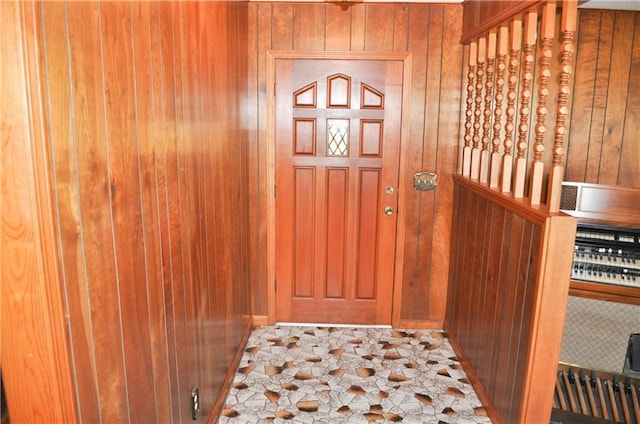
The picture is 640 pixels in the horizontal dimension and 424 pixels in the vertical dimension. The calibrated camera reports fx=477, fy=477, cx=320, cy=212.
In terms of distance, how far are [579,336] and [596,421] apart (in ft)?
1.61

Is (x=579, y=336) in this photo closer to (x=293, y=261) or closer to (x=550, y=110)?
(x=550, y=110)

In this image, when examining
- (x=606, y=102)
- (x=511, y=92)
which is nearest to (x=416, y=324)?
(x=511, y=92)

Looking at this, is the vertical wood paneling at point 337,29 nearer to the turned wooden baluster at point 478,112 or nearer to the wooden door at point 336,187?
the wooden door at point 336,187

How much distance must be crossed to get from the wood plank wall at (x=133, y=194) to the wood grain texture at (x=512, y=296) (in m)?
1.49

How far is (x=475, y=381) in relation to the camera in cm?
290

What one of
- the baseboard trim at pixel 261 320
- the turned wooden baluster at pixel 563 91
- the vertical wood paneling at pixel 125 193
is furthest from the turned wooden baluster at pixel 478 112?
the vertical wood paneling at pixel 125 193

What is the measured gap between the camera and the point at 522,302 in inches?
87.7

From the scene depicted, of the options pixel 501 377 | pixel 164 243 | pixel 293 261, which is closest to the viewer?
pixel 164 243

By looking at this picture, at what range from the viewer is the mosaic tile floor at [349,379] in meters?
2.64

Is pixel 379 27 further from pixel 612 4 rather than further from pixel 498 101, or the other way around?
pixel 612 4

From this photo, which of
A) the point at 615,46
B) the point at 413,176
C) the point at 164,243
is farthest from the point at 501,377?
the point at 615,46

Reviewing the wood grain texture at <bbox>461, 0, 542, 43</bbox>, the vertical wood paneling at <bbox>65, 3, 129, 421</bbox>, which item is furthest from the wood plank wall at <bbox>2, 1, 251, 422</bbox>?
the wood grain texture at <bbox>461, 0, 542, 43</bbox>

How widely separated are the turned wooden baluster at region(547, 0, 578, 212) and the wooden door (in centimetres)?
153

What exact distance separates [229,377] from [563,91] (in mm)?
2314
